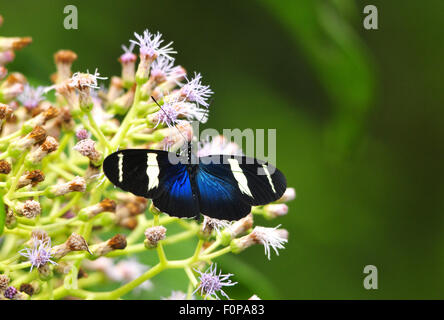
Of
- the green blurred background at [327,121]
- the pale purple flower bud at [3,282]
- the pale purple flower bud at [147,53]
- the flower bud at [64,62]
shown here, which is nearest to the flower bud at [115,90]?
the flower bud at [64,62]

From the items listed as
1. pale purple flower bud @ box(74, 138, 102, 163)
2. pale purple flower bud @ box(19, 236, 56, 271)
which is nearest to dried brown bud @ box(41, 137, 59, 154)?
pale purple flower bud @ box(74, 138, 102, 163)

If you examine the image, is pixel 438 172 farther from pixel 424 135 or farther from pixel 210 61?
pixel 210 61

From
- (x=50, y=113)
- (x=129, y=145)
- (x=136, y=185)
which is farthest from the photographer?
(x=129, y=145)

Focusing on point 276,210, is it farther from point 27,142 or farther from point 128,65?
point 27,142

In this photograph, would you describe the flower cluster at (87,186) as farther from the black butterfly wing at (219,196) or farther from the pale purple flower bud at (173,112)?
the black butterfly wing at (219,196)

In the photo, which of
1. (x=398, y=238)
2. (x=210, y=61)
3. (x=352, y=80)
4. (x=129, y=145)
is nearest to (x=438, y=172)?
(x=398, y=238)

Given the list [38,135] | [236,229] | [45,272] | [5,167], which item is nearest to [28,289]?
[45,272]
